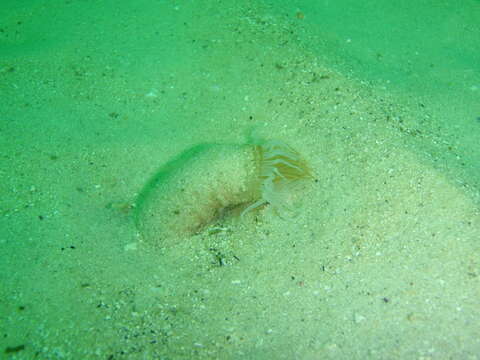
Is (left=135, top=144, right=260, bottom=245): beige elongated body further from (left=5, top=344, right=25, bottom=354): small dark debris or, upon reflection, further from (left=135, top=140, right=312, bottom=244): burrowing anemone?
(left=5, top=344, right=25, bottom=354): small dark debris

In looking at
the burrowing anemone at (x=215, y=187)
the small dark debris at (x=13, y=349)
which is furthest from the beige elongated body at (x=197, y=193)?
the small dark debris at (x=13, y=349)

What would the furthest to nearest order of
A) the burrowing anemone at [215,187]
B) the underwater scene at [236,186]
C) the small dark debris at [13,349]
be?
1. the burrowing anemone at [215,187]
2. the underwater scene at [236,186]
3. the small dark debris at [13,349]

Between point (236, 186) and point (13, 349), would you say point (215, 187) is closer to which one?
point (236, 186)

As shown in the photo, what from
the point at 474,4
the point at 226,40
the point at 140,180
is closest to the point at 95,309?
the point at 140,180

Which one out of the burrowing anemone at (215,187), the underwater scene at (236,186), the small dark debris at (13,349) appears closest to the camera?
the small dark debris at (13,349)

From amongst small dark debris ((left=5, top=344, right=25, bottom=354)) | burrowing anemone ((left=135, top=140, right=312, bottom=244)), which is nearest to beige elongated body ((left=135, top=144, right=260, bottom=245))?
burrowing anemone ((left=135, top=140, right=312, bottom=244))

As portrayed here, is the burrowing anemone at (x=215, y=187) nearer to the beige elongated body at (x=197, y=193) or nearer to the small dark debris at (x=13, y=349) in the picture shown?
the beige elongated body at (x=197, y=193)
